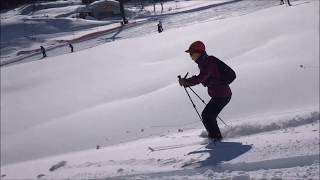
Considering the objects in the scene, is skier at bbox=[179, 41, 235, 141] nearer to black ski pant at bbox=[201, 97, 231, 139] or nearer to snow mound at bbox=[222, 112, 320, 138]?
black ski pant at bbox=[201, 97, 231, 139]

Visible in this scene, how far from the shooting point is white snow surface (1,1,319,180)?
6.17 meters

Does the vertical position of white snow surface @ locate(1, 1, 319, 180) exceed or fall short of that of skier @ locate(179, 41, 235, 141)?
it falls short

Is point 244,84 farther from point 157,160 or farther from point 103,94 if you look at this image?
point 157,160

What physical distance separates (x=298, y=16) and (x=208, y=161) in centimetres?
1586

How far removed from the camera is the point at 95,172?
6.79m

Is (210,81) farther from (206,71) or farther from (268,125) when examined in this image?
(268,125)

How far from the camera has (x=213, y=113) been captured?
7.32m

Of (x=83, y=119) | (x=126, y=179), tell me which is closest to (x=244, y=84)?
(x=83, y=119)

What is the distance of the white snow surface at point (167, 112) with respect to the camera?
20.2 feet

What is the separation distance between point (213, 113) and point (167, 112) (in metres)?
4.01

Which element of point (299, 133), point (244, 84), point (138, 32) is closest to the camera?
point (299, 133)

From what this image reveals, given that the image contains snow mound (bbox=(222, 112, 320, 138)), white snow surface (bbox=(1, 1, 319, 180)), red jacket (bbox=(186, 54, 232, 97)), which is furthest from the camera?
snow mound (bbox=(222, 112, 320, 138))

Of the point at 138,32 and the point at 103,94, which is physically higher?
the point at 103,94

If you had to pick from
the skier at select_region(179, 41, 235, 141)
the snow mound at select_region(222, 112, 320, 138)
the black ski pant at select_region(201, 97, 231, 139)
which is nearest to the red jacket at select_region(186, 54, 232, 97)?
the skier at select_region(179, 41, 235, 141)
